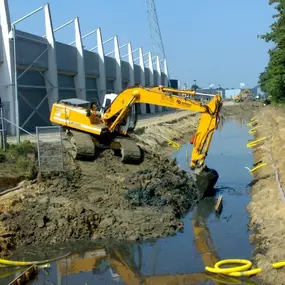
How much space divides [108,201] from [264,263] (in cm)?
639

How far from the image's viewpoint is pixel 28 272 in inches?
419

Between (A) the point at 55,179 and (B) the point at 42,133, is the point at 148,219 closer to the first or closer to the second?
(A) the point at 55,179

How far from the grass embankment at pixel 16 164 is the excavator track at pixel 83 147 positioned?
1537mm

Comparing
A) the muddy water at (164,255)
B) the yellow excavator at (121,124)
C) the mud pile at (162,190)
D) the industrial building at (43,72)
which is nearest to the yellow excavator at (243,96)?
the industrial building at (43,72)

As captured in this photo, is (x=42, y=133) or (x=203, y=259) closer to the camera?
(x=203, y=259)

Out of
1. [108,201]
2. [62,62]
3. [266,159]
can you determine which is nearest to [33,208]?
[108,201]

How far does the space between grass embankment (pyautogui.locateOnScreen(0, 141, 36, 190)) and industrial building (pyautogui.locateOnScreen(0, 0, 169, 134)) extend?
1.85 metres

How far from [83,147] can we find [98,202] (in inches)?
163

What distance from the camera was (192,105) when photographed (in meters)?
17.4

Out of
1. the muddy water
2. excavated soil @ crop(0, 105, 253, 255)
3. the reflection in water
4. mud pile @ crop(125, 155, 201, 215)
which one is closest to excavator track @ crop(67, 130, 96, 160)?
excavated soil @ crop(0, 105, 253, 255)

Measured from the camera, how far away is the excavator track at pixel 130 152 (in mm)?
19641

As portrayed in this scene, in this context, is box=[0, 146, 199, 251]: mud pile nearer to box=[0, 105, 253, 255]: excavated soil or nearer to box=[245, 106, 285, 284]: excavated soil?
box=[0, 105, 253, 255]: excavated soil

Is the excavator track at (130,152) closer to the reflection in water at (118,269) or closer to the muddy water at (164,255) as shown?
the muddy water at (164,255)

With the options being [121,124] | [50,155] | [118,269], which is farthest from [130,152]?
[118,269]
